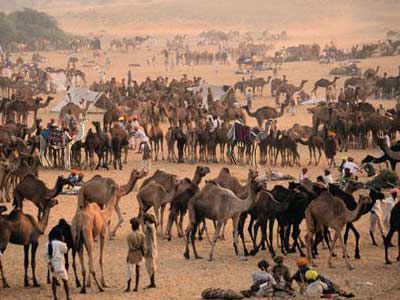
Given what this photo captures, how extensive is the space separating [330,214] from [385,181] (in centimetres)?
654

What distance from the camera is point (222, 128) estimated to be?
2506 cm

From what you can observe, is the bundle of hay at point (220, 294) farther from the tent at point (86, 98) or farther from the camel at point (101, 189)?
the tent at point (86, 98)

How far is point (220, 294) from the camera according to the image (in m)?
12.4

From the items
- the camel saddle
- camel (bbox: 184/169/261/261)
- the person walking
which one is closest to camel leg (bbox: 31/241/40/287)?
the person walking

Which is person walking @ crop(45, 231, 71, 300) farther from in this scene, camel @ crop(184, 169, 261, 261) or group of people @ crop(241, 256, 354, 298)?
camel @ crop(184, 169, 261, 261)

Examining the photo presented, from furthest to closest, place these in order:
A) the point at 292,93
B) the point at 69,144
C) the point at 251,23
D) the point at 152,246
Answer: the point at 251,23
the point at 292,93
the point at 69,144
the point at 152,246

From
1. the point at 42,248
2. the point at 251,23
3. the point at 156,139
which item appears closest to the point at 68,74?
the point at 156,139

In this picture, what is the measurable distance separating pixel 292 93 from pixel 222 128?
13.3 metres

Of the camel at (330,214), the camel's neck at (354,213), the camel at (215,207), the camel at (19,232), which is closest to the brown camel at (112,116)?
the camel at (215,207)

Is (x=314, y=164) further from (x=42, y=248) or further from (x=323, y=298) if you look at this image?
(x=323, y=298)

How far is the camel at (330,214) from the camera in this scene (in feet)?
46.4

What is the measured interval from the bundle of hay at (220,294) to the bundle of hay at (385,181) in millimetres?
8462

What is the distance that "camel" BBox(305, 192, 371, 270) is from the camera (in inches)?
557

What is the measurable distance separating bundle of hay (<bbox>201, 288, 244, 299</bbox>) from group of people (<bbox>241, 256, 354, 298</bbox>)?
0.64 ft
